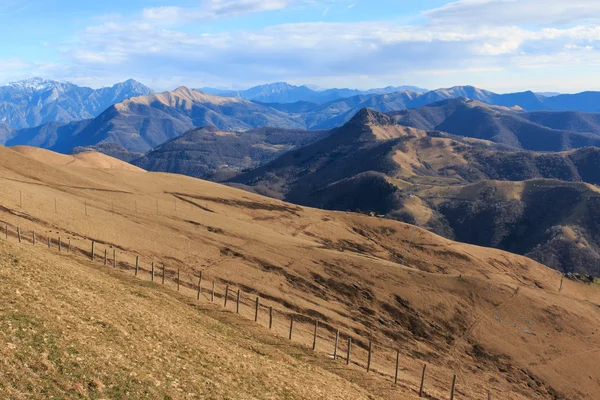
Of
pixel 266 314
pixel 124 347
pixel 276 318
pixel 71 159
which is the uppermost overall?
pixel 124 347

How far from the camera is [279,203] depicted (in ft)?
311

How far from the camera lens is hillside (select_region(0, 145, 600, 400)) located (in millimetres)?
21172

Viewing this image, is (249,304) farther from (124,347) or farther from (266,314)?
(124,347)

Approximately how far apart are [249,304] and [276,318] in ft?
11.2

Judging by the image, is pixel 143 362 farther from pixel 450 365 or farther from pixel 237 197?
pixel 237 197

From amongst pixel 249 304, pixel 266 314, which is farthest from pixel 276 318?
pixel 249 304

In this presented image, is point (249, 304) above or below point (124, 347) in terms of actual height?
below

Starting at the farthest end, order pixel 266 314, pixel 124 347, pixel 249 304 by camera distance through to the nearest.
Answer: pixel 249 304 → pixel 266 314 → pixel 124 347

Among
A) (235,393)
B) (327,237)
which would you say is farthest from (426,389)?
(327,237)

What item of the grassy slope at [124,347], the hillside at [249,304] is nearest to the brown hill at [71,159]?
the hillside at [249,304]

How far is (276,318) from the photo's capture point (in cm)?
4125

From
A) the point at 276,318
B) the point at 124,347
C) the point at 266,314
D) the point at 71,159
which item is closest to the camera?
the point at 124,347

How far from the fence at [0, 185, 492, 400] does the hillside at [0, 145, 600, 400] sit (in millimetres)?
335

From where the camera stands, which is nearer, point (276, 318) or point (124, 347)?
point (124, 347)
